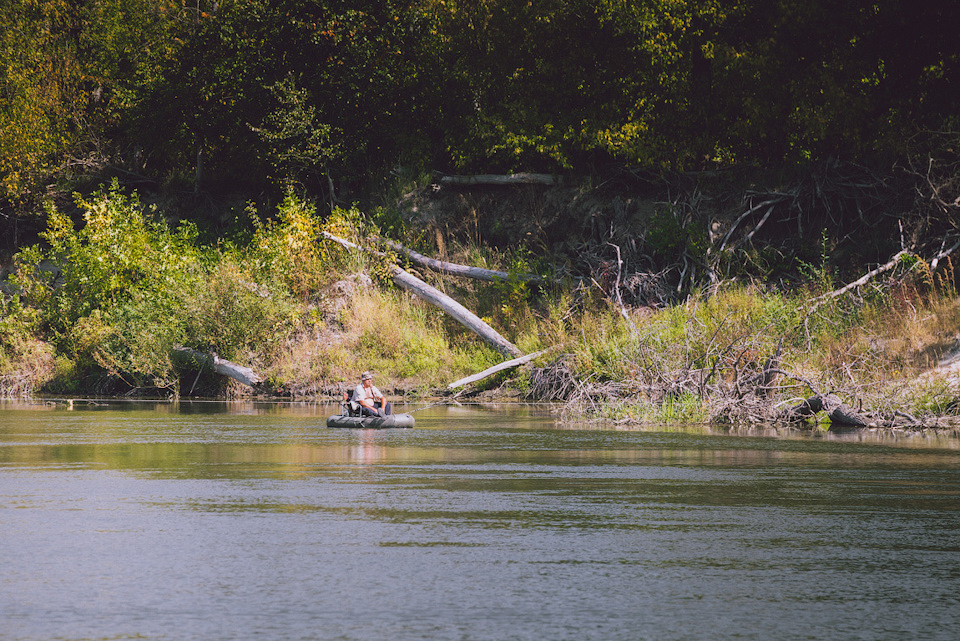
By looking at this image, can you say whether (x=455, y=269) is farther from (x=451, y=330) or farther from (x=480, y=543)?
(x=480, y=543)

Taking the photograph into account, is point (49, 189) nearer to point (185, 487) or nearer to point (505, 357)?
point (505, 357)

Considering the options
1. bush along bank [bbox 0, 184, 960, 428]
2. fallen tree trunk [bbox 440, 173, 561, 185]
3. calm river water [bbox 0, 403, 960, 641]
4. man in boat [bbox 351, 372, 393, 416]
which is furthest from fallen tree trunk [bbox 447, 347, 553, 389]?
calm river water [bbox 0, 403, 960, 641]

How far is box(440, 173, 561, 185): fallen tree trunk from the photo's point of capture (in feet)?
121

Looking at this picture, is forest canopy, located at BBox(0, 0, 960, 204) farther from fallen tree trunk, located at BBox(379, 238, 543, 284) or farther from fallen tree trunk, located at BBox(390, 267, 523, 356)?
fallen tree trunk, located at BBox(390, 267, 523, 356)

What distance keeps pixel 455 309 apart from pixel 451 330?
1095mm

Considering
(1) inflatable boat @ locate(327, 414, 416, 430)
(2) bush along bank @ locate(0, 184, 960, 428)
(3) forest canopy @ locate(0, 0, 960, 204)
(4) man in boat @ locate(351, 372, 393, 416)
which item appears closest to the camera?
(1) inflatable boat @ locate(327, 414, 416, 430)

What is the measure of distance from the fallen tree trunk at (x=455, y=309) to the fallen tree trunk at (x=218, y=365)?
5.63 m

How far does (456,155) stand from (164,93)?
10.9 m

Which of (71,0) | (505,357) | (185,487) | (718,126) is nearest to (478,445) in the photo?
(185,487)

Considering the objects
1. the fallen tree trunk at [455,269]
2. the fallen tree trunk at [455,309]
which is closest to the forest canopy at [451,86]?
the fallen tree trunk at [455,269]

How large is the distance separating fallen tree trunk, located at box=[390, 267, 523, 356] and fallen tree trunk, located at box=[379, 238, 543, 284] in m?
0.79

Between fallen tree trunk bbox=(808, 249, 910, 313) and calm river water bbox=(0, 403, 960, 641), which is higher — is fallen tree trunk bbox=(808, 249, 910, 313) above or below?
above

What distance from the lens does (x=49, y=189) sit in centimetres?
4450

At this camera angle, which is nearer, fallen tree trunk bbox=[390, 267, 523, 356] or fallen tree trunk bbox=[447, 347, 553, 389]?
fallen tree trunk bbox=[447, 347, 553, 389]
